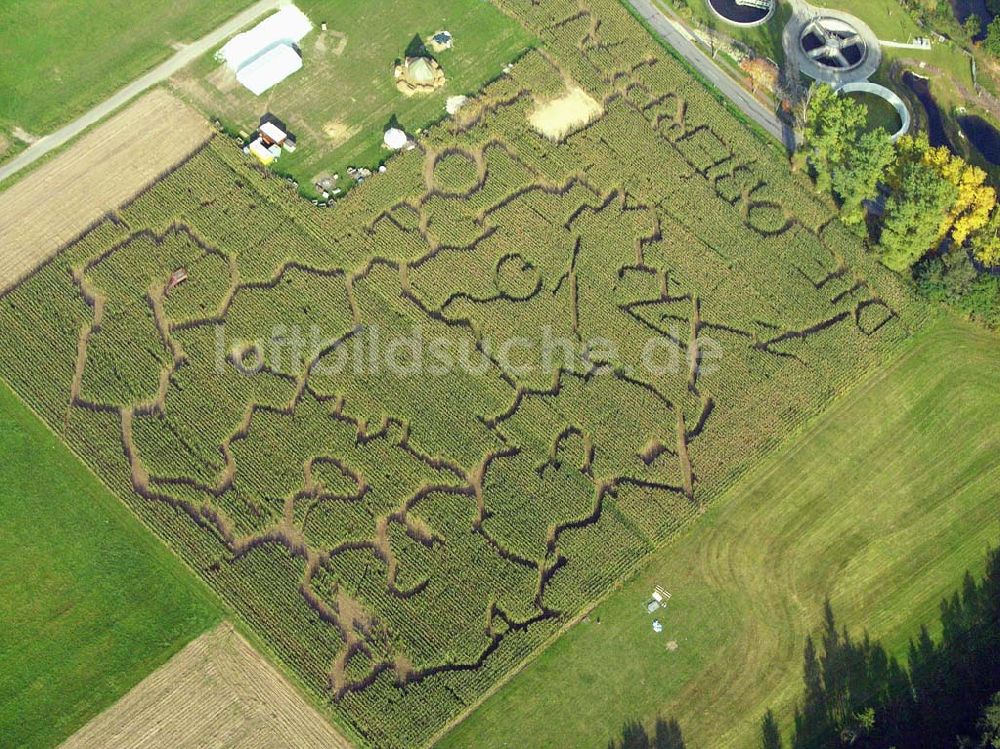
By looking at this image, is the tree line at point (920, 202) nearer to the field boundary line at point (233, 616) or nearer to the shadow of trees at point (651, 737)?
the shadow of trees at point (651, 737)

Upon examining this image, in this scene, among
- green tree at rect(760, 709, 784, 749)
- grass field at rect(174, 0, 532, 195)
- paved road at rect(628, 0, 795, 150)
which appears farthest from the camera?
paved road at rect(628, 0, 795, 150)

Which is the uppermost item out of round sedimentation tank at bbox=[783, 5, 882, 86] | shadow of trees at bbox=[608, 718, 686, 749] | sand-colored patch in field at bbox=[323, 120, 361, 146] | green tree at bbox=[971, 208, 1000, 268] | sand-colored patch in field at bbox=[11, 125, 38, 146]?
sand-colored patch in field at bbox=[11, 125, 38, 146]

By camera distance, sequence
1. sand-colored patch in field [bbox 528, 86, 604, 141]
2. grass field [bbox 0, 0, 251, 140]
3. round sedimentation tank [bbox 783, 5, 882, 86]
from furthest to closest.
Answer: round sedimentation tank [bbox 783, 5, 882, 86] < sand-colored patch in field [bbox 528, 86, 604, 141] < grass field [bbox 0, 0, 251, 140]

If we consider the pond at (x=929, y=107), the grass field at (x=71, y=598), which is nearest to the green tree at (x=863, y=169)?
the pond at (x=929, y=107)

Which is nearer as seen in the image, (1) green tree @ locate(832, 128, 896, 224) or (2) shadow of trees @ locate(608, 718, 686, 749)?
(2) shadow of trees @ locate(608, 718, 686, 749)

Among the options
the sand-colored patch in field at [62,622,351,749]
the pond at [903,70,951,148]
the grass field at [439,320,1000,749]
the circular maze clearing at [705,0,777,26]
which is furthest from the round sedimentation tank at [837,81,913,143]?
the sand-colored patch in field at [62,622,351,749]

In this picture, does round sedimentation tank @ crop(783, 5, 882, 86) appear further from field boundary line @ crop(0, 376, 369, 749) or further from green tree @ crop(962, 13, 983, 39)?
field boundary line @ crop(0, 376, 369, 749)
